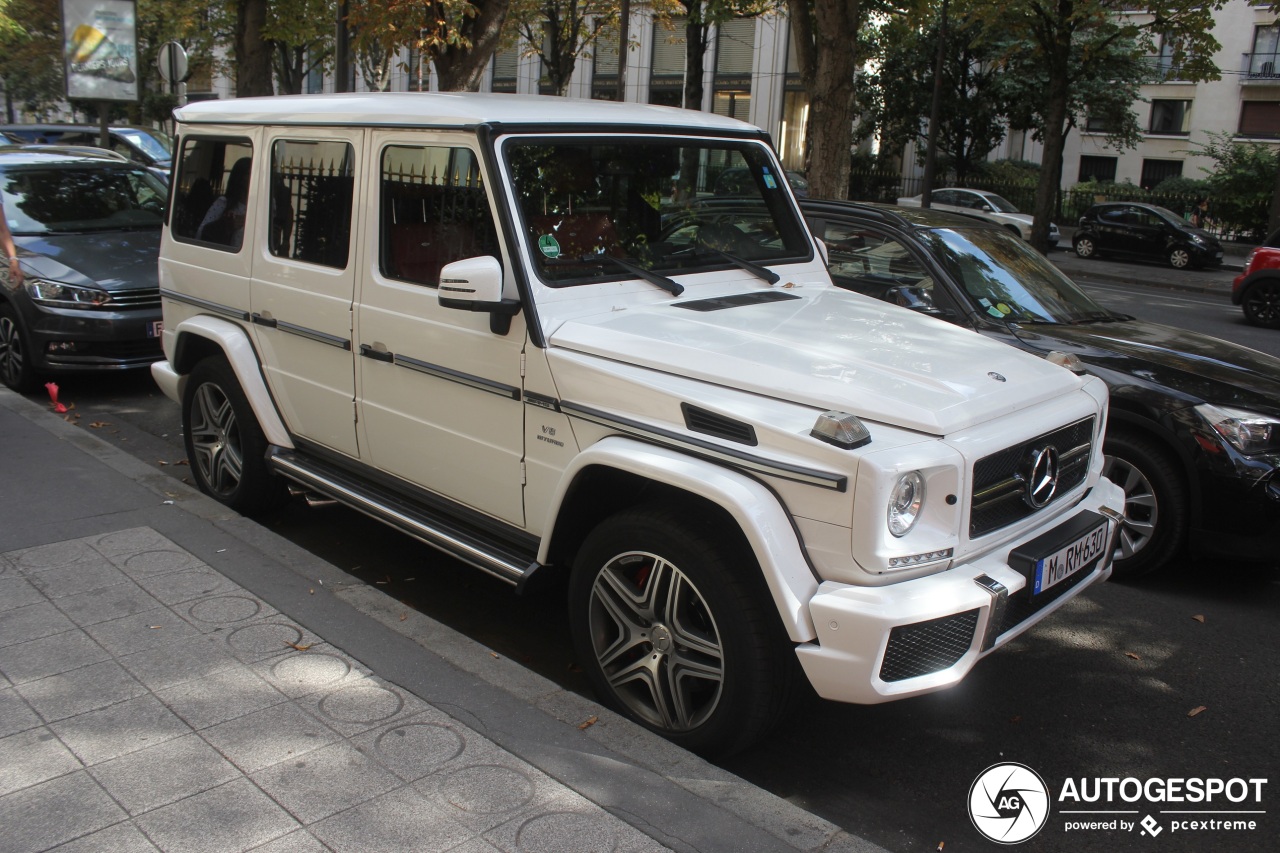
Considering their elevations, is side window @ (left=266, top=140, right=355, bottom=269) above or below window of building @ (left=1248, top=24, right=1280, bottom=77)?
below

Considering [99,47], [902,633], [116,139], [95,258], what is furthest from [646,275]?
[116,139]

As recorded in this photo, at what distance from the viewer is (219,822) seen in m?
2.95

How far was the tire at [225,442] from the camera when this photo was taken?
5.59m

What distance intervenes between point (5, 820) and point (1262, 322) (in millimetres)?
17497

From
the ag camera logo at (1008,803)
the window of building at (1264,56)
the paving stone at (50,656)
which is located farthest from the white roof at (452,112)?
the window of building at (1264,56)

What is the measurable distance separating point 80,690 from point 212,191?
301 centimetres

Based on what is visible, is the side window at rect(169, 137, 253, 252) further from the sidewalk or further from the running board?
the sidewalk

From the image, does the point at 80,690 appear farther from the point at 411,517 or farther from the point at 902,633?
the point at 902,633

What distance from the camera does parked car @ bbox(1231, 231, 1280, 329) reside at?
15969mm

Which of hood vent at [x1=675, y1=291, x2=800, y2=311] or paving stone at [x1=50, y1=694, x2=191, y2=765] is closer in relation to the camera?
paving stone at [x1=50, y1=694, x2=191, y2=765]

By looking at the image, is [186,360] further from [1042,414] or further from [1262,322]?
[1262,322]

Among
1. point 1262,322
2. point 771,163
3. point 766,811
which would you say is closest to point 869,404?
point 766,811

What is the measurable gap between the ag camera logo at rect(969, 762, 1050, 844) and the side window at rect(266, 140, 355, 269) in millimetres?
3298

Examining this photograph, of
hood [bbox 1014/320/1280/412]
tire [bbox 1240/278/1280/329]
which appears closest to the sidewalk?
hood [bbox 1014/320/1280/412]
